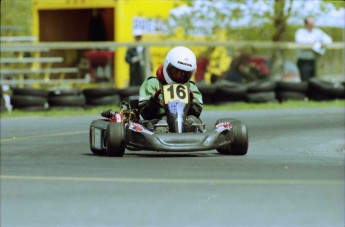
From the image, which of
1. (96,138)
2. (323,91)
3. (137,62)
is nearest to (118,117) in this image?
(96,138)

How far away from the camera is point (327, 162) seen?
10.8 metres

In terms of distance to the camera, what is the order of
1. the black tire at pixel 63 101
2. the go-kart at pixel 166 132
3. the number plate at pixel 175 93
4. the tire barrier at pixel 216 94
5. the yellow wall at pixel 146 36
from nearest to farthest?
1. the number plate at pixel 175 93
2. the go-kart at pixel 166 132
3. the tire barrier at pixel 216 94
4. the black tire at pixel 63 101
5. the yellow wall at pixel 146 36

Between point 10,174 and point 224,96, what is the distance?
4539mm

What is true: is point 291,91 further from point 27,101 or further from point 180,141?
point 180,141

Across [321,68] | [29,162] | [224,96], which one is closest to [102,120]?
[29,162]

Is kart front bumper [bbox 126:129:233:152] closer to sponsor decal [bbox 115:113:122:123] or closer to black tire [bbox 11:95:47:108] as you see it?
sponsor decal [bbox 115:113:122:123]

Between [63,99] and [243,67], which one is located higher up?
[63,99]

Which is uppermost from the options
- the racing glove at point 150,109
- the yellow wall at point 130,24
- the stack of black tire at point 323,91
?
the racing glove at point 150,109

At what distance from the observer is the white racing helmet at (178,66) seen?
23.9 ft

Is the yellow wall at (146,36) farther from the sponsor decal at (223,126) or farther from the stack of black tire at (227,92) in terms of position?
the sponsor decal at (223,126)

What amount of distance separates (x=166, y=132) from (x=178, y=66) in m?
0.70

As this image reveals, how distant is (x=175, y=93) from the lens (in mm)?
7504

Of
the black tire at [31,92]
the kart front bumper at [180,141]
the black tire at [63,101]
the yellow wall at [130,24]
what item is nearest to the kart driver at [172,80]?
the kart front bumper at [180,141]

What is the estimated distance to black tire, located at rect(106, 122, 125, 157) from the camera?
24.9 feet
